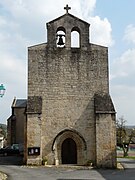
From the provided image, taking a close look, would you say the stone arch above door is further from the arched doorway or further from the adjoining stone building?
the adjoining stone building

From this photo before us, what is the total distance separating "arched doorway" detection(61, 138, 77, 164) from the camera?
24.7 meters

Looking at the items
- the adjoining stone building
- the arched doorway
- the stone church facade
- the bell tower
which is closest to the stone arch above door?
the stone church facade

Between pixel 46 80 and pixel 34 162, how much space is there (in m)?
5.89

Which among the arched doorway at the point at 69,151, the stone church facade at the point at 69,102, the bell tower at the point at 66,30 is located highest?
the bell tower at the point at 66,30

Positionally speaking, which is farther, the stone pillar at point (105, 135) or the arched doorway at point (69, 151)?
the arched doorway at point (69, 151)

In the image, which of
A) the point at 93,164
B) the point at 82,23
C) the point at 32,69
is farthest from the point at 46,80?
the point at 93,164

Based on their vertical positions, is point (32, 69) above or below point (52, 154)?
above

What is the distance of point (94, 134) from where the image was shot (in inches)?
945

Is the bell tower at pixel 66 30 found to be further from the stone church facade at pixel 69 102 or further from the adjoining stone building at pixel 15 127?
the adjoining stone building at pixel 15 127

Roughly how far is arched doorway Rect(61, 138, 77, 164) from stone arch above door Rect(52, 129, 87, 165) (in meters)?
0.48

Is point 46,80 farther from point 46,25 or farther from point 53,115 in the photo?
point 46,25

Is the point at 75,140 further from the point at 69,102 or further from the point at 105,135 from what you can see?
the point at 69,102

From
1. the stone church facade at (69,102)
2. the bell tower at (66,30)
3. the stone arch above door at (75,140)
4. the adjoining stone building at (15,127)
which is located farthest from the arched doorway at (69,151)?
the adjoining stone building at (15,127)

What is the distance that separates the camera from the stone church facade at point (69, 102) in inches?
926
